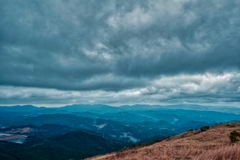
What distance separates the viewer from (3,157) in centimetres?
19938

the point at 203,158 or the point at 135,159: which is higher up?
the point at 203,158

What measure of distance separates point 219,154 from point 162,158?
2904 mm

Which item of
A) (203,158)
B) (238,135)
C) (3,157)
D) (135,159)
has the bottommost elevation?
(3,157)

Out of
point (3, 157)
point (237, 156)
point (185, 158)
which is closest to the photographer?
point (237, 156)

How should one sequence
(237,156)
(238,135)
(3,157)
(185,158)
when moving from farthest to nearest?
(3,157) → (238,135) → (185,158) → (237,156)

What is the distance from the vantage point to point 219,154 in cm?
568

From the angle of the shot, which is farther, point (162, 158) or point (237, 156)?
point (162, 158)

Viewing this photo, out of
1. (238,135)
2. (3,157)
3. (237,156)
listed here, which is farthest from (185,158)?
(3,157)

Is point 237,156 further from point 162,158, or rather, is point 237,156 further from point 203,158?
point 162,158

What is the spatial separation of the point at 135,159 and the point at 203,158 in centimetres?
351

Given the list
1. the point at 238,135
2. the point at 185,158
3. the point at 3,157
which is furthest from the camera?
the point at 3,157

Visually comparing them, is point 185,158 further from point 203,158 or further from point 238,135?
point 238,135

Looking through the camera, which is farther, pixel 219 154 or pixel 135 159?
pixel 135 159

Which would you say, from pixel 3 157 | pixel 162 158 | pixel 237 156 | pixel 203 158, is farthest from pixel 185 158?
pixel 3 157
